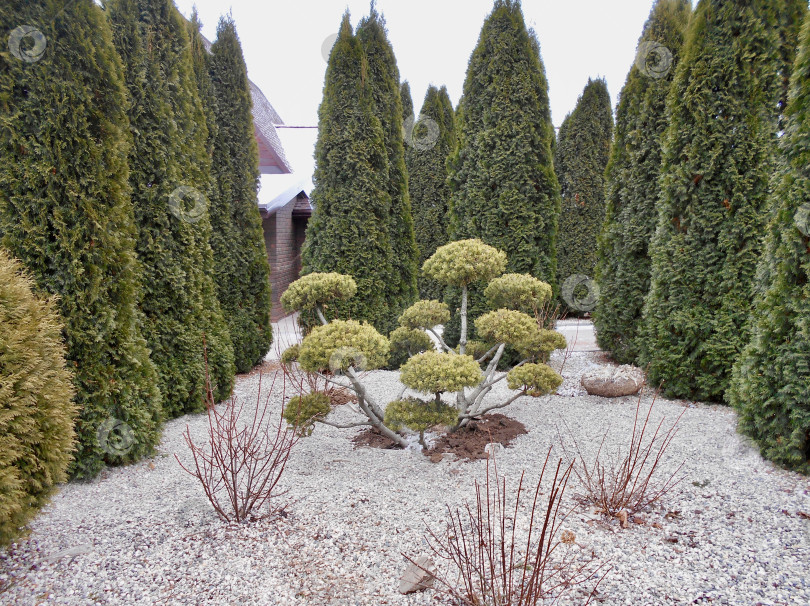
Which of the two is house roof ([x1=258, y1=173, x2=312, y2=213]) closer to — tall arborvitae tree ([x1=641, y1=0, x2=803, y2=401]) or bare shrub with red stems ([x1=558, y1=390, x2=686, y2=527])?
tall arborvitae tree ([x1=641, y1=0, x2=803, y2=401])

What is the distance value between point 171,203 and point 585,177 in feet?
31.6

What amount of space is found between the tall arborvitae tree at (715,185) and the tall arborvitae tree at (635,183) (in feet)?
3.86

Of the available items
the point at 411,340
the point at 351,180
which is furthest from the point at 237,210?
the point at 411,340

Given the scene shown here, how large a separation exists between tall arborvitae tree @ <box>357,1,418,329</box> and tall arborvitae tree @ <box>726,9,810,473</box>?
4.95 metres

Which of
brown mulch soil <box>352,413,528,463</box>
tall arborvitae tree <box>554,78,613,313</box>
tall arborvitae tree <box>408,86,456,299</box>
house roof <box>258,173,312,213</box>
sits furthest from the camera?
tall arborvitae tree <box>408,86,456,299</box>

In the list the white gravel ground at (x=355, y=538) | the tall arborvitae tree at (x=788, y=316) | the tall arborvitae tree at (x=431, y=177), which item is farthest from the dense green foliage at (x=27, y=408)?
the tall arborvitae tree at (x=431, y=177)

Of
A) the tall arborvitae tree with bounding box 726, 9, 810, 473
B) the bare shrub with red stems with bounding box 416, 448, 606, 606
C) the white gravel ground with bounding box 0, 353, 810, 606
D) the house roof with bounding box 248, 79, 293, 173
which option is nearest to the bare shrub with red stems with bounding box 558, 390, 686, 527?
the white gravel ground with bounding box 0, 353, 810, 606

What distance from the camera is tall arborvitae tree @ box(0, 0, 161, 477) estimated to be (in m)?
3.48

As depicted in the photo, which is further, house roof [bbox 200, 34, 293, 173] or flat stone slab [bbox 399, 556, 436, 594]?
house roof [bbox 200, 34, 293, 173]

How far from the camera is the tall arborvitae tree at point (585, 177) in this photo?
11.8 meters

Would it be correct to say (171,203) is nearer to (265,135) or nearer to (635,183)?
(635,183)

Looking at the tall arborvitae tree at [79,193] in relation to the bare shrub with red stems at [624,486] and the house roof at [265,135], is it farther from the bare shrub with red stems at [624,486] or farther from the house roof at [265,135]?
the house roof at [265,135]

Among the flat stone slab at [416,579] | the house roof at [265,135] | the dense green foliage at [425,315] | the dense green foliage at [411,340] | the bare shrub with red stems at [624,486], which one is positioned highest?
the house roof at [265,135]

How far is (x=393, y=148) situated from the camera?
7.83 m
